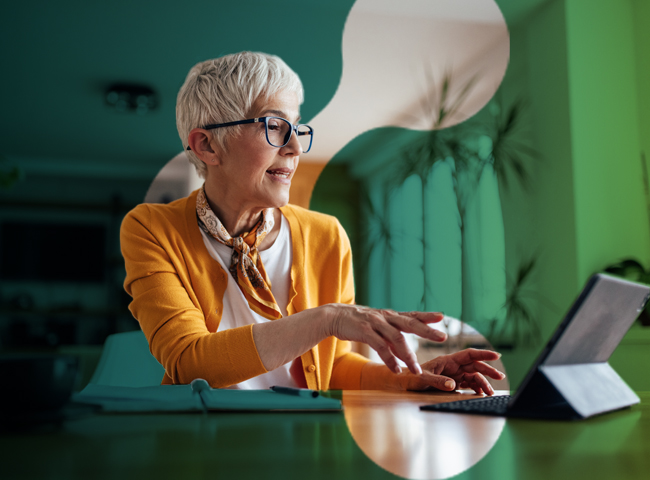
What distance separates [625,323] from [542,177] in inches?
105

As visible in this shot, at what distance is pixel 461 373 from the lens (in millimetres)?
984

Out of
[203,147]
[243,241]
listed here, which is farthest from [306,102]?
[243,241]

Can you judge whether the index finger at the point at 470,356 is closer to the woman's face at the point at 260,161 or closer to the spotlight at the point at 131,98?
the woman's face at the point at 260,161

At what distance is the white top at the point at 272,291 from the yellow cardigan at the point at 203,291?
0.03 m

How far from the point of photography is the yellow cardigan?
2.99 ft

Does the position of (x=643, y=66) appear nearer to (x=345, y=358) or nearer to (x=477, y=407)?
(x=345, y=358)

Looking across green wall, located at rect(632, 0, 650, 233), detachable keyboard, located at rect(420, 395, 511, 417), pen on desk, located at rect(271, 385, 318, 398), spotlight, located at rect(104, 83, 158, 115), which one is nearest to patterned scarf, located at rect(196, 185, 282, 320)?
pen on desk, located at rect(271, 385, 318, 398)

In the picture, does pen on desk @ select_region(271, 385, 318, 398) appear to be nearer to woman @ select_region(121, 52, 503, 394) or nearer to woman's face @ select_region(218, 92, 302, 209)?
woman @ select_region(121, 52, 503, 394)

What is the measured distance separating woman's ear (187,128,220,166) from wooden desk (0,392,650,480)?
87cm

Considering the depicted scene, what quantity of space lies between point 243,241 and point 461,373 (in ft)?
1.94

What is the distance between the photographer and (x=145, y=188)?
14.5ft

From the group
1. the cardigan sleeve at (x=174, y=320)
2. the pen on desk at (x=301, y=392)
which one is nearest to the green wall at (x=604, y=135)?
the cardigan sleeve at (x=174, y=320)

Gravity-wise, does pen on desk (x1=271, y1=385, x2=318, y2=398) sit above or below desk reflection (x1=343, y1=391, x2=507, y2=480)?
below

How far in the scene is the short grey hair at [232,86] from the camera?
127 cm
